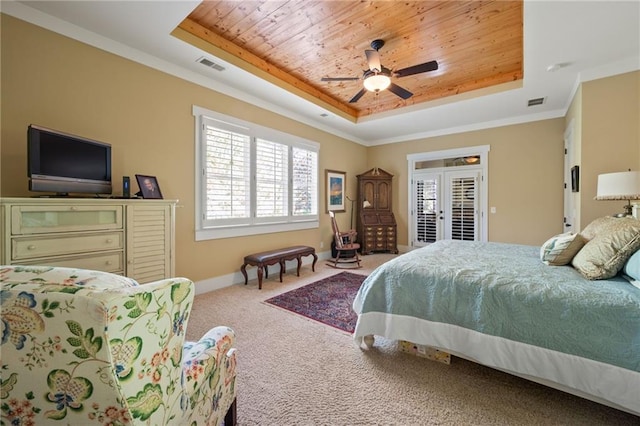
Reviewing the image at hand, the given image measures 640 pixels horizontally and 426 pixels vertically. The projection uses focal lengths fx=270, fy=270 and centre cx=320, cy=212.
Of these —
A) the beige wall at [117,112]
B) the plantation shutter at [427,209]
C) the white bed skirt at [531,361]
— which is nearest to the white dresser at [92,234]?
the beige wall at [117,112]

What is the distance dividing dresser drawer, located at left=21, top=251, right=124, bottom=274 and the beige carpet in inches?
36.5

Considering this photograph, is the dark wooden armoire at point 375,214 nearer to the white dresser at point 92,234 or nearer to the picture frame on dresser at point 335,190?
the picture frame on dresser at point 335,190

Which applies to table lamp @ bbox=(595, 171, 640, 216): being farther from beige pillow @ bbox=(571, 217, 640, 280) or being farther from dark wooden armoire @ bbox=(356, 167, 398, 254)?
dark wooden armoire @ bbox=(356, 167, 398, 254)

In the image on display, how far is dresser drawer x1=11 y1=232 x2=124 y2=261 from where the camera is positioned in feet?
6.47

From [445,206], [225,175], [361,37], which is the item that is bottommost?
[445,206]

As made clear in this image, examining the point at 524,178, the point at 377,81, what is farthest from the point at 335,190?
the point at 524,178

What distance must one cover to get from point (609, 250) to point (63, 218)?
13.1 feet

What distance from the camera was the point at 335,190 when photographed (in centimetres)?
624

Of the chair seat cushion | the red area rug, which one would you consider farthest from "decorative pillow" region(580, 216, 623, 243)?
the chair seat cushion

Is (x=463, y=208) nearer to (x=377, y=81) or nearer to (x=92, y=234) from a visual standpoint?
(x=377, y=81)

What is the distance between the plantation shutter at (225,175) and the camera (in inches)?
150

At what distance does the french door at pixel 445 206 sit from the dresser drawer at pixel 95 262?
5851 mm

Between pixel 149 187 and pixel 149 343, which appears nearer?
pixel 149 343

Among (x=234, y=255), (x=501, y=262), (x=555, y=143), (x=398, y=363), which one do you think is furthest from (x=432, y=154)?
(x=398, y=363)
